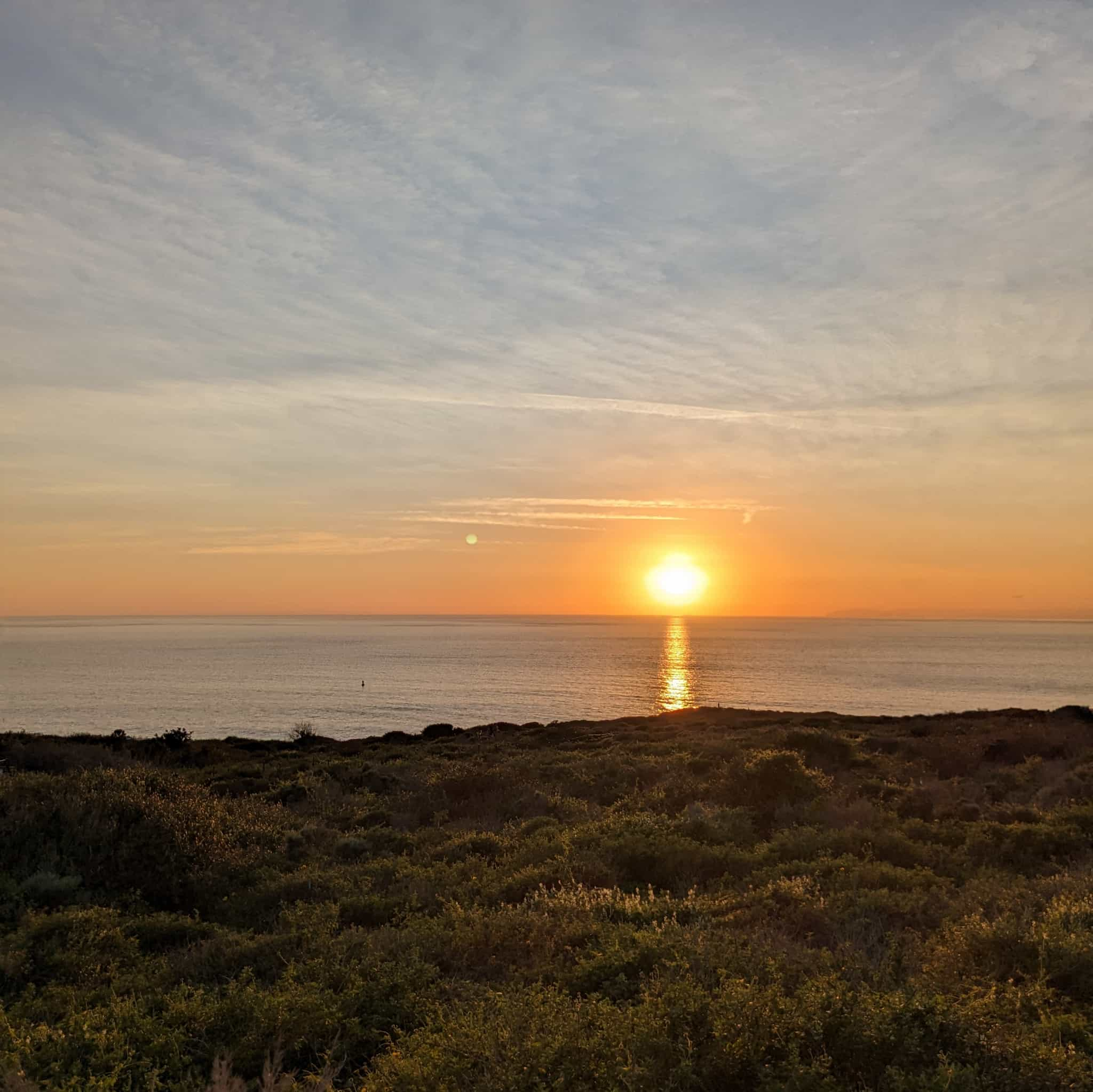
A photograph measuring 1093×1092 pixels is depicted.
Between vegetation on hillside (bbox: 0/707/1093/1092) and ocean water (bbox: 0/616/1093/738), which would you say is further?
ocean water (bbox: 0/616/1093/738)

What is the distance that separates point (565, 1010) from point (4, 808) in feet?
36.6

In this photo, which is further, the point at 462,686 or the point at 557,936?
the point at 462,686

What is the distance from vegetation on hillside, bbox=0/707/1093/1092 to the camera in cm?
561

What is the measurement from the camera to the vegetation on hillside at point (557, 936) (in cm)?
561

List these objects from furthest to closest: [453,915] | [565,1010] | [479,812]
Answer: [479,812]
[453,915]
[565,1010]

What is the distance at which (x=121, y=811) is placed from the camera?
13.6 m

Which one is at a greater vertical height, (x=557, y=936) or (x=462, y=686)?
(x=557, y=936)

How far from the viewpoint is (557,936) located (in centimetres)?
903

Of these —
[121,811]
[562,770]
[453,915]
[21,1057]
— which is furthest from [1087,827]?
[121,811]

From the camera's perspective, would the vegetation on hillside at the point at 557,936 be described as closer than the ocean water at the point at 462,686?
Yes

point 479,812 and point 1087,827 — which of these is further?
point 479,812

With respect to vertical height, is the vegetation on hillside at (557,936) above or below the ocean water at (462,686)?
above

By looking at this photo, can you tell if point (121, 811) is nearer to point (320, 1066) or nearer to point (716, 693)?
point (320, 1066)

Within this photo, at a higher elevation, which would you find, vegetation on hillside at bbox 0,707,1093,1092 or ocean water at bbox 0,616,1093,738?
vegetation on hillside at bbox 0,707,1093,1092
